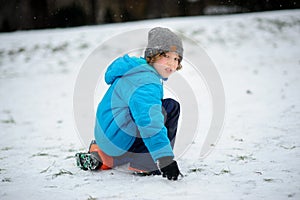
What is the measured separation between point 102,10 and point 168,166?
12.3m

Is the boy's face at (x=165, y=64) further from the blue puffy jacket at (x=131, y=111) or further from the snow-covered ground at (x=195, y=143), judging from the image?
the snow-covered ground at (x=195, y=143)

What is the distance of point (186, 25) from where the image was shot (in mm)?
10562

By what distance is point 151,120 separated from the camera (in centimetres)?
192

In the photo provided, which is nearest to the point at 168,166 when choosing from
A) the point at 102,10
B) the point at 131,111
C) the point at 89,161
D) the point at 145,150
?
the point at 145,150

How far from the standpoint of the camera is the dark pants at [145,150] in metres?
2.15

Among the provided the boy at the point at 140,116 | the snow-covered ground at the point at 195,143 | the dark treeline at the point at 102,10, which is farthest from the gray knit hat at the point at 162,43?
the dark treeline at the point at 102,10

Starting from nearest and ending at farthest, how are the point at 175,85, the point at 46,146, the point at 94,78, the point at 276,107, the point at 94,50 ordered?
the point at 46,146 < the point at 276,107 < the point at 175,85 < the point at 94,78 < the point at 94,50

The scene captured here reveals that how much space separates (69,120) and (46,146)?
1192 millimetres

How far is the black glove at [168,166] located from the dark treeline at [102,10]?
39.2 feet

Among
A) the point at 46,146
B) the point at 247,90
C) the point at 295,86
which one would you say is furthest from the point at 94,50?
the point at 46,146

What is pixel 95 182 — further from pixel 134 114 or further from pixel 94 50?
pixel 94 50

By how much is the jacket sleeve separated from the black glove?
28mm

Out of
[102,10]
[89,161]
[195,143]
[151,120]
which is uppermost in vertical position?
[102,10]

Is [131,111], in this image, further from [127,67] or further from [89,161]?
[89,161]
